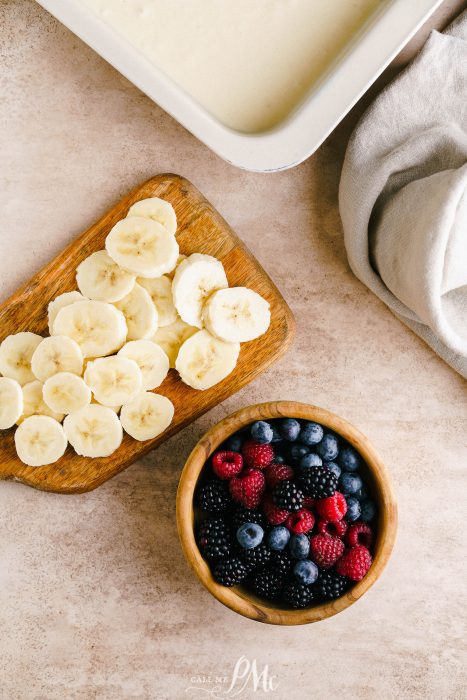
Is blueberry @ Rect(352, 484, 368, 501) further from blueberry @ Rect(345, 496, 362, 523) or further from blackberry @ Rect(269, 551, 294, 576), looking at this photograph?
blackberry @ Rect(269, 551, 294, 576)

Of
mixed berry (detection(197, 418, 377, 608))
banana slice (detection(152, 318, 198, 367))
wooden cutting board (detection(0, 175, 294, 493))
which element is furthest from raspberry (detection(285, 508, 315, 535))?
banana slice (detection(152, 318, 198, 367))

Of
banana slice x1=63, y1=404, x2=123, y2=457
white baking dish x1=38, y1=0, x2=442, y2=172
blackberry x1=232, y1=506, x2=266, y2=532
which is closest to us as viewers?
white baking dish x1=38, y1=0, x2=442, y2=172

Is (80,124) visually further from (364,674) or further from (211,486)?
(364,674)

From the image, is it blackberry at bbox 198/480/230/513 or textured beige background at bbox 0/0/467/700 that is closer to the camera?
blackberry at bbox 198/480/230/513

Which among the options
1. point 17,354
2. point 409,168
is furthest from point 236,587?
point 409,168

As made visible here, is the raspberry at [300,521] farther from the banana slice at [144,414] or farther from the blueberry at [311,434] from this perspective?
the banana slice at [144,414]

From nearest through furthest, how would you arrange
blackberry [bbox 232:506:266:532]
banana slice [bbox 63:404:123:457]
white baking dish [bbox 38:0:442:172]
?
1. white baking dish [bbox 38:0:442:172]
2. blackberry [bbox 232:506:266:532]
3. banana slice [bbox 63:404:123:457]

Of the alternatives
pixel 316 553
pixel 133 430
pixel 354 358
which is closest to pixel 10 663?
pixel 133 430
